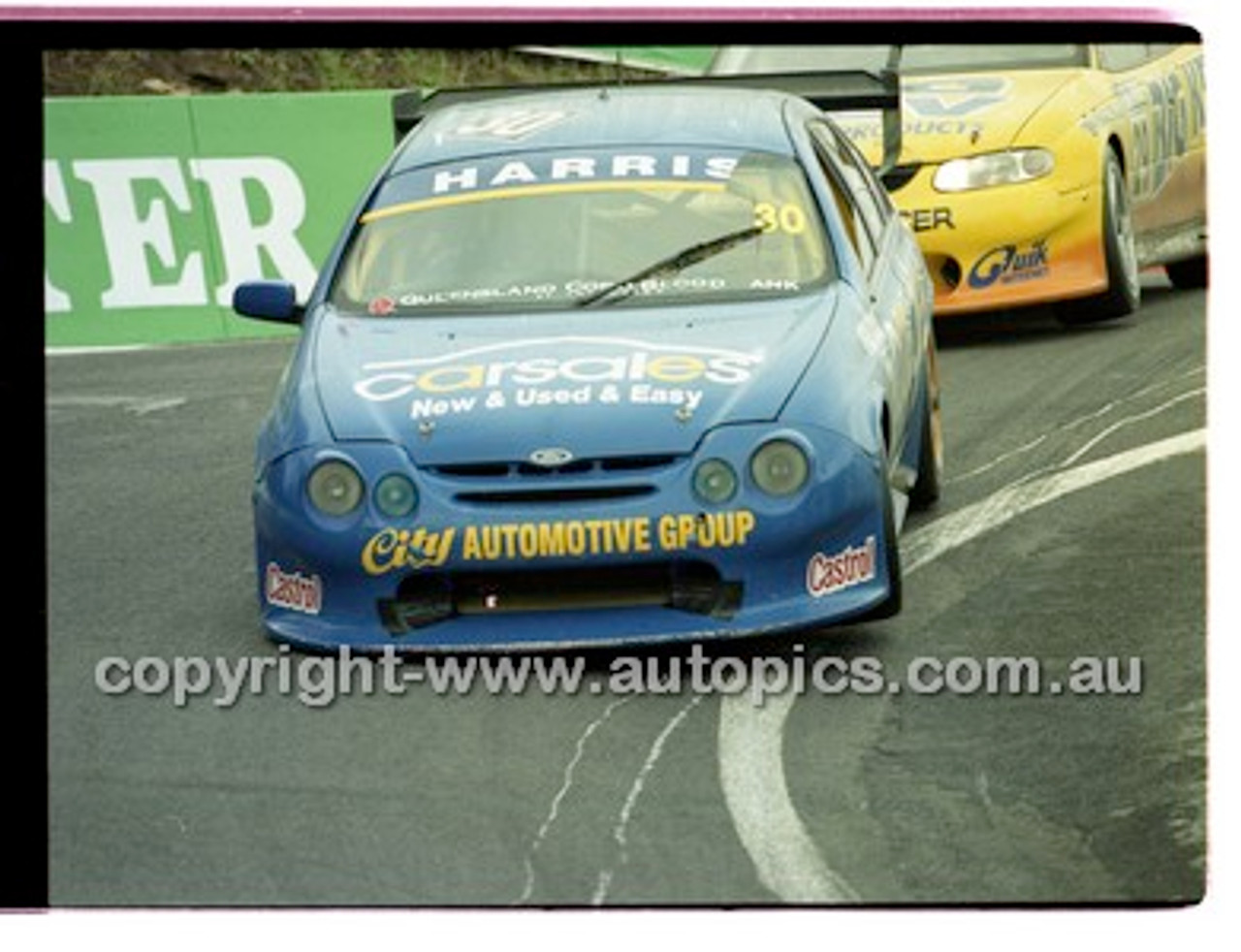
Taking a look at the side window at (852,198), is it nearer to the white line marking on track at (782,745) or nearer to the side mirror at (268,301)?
the white line marking on track at (782,745)

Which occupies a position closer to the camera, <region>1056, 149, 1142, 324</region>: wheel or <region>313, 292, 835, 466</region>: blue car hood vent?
<region>313, 292, 835, 466</region>: blue car hood vent

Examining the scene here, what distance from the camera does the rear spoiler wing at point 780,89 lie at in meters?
7.90

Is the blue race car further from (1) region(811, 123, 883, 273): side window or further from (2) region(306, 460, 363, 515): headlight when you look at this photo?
(1) region(811, 123, 883, 273): side window

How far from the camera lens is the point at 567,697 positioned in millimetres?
7812

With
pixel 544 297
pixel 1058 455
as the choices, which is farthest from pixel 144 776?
pixel 1058 455

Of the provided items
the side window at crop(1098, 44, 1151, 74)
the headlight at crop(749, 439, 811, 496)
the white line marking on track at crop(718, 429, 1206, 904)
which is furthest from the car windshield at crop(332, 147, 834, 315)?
the side window at crop(1098, 44, 1151, 74)

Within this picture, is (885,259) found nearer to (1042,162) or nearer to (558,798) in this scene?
(1042,162)

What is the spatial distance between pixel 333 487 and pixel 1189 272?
5.12 feet

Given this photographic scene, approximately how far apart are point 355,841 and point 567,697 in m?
0.53

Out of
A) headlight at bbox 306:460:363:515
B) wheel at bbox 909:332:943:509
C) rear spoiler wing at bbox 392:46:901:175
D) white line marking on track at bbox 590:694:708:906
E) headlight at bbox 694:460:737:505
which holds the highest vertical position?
rear spoiler wing at bbox 392:46:901:175

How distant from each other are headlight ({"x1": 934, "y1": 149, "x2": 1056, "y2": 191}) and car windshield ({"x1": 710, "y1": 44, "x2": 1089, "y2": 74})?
75cm

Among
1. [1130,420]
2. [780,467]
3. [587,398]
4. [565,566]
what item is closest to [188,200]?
[587,398]

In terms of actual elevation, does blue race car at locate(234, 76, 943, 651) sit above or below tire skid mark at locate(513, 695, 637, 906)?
above

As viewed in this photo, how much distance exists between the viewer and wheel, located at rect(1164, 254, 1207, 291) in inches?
301
